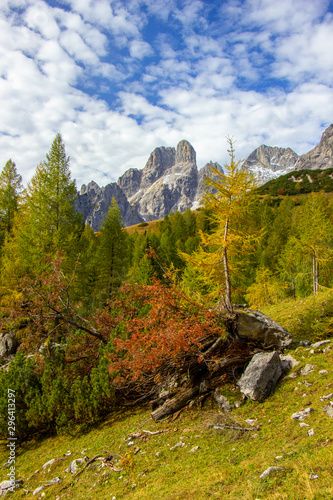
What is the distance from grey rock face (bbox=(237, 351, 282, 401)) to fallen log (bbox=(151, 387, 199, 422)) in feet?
4.32

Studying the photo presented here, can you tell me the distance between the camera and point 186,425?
5672 millimetres

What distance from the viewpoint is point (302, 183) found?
97.1 meters

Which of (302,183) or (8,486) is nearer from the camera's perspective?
(8,486)

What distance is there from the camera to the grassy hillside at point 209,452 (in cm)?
331

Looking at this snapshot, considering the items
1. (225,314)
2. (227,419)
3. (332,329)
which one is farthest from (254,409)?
(332,329)

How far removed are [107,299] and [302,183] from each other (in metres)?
105

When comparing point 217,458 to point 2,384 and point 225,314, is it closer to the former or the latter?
point 225,314

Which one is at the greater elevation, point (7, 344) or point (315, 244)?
point (315, 244)

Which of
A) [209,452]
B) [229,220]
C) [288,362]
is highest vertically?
[229,220]

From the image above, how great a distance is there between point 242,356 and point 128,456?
3.44m

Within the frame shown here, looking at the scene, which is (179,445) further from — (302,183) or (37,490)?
(302,183)

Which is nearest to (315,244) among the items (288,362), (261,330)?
(261,330)

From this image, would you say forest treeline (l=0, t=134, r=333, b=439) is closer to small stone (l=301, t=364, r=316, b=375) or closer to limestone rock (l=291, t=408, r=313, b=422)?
small stone (l=301, t=364, r=316, b=375)

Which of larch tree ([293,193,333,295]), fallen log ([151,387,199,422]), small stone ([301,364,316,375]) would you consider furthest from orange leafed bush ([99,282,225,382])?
larch tree ([293,193,333,295])
